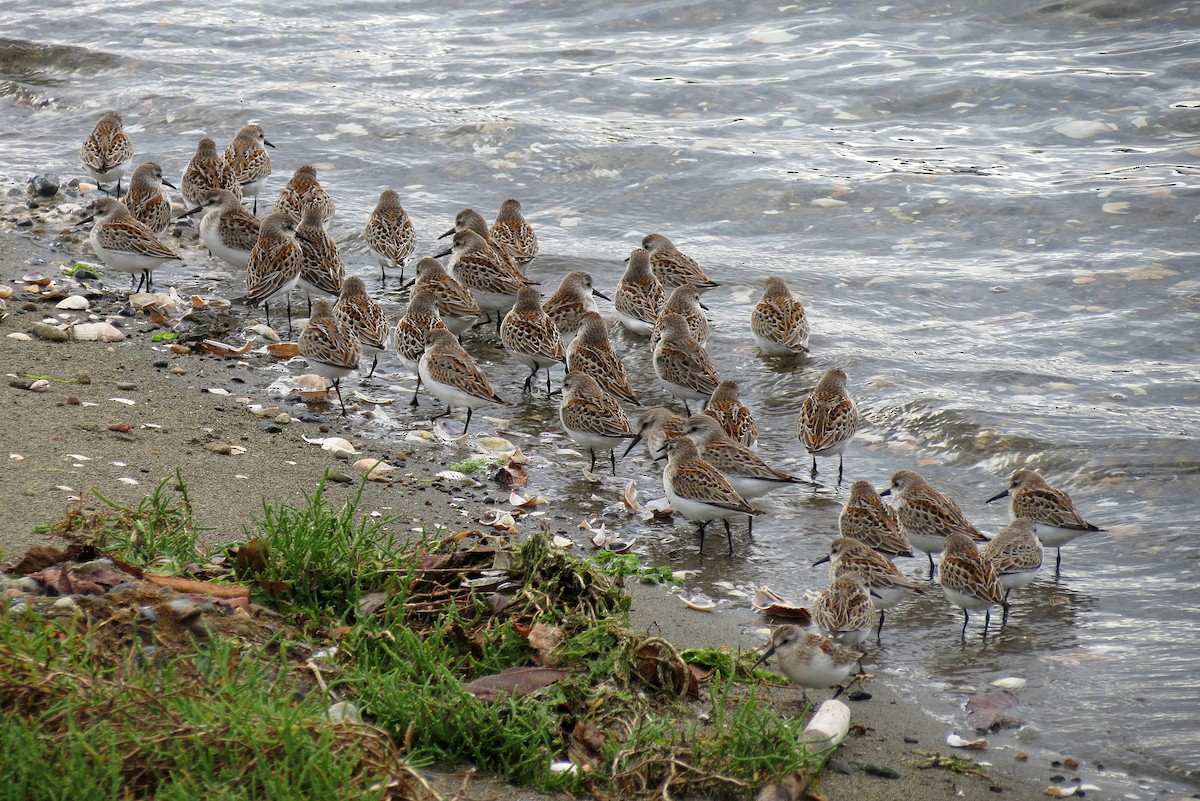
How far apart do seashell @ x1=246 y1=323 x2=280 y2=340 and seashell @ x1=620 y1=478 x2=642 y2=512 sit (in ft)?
11.8

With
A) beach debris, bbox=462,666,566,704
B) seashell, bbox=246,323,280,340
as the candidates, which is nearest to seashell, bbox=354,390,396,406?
seashell, bbox=246,323,280,340

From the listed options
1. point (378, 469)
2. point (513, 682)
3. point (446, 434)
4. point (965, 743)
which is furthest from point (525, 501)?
Result: point (965, 743)

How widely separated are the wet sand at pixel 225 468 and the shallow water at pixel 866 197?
45 cm

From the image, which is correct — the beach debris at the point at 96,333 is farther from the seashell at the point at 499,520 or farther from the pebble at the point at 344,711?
the pebble at the point at 344,711

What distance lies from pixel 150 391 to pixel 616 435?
10.2 ft

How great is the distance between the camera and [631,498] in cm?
780

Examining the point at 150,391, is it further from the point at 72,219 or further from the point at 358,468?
the point at 72,219

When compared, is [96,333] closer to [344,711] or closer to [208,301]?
[208,301]

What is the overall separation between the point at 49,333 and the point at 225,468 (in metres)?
2.85

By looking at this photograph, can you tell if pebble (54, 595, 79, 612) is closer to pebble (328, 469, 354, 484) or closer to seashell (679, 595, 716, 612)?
pebble (328, 469, 354, 484)

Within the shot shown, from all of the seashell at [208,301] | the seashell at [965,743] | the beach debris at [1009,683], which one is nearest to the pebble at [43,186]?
the seashell at [208,301]

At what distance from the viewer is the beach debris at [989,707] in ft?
17.5

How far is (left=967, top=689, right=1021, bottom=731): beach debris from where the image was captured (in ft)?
17.5

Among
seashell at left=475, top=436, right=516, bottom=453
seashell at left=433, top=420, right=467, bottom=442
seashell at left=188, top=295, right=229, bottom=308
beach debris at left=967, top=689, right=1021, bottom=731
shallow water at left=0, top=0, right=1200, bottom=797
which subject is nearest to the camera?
beach debris at left=967, top=689, right=1021, bottom=731
